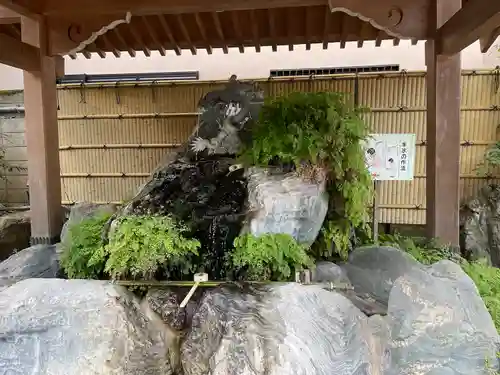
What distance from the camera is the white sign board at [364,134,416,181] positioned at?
374 centimetres

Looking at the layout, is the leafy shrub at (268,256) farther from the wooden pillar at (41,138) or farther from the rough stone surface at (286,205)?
the wooden pillar at (41,138)

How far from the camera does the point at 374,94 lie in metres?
5.70

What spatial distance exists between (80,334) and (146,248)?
0.62 meters

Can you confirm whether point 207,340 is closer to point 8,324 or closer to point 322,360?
point 322,360

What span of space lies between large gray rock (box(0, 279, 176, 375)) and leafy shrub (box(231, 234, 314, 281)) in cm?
65

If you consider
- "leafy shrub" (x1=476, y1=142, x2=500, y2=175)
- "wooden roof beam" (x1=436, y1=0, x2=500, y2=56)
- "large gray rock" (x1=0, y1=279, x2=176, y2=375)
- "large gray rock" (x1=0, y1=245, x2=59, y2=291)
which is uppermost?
"wooden roof beam" (x1=436, y1=0, x2=500, y2=56)

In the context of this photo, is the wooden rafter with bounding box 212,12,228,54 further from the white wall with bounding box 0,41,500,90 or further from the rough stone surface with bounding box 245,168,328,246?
the rough stone surface with bounding box 245,168,328,246

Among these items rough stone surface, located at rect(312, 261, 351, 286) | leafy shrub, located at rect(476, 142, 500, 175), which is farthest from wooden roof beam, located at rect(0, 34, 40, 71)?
leafy shrub, located at rect(476, 142, 500, 175)

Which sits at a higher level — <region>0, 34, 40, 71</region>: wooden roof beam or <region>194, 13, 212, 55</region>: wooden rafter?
<region>194, 13, 212, 55</region>: wooden rafter

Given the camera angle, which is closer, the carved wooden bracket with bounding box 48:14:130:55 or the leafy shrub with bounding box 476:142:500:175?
the carved wooden bracket with bounding box 48:14:130:55

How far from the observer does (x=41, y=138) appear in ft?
12.8

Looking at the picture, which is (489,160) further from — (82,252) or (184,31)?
(82,252)

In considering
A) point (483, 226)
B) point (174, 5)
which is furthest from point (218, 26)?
point (483, 226)

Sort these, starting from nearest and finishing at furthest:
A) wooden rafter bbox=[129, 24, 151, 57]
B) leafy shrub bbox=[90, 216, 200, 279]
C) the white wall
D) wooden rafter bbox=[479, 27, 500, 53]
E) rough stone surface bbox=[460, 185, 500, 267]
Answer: leafy shrub bbox=[90, 216, 200, 279] → wooden rafter bbox=[479, 27, 500, 53] → wooden rafter bbox=[129, 24, 151, 57] → rough stone surface bbox=[460, 185, 500, 267] → the white wall
